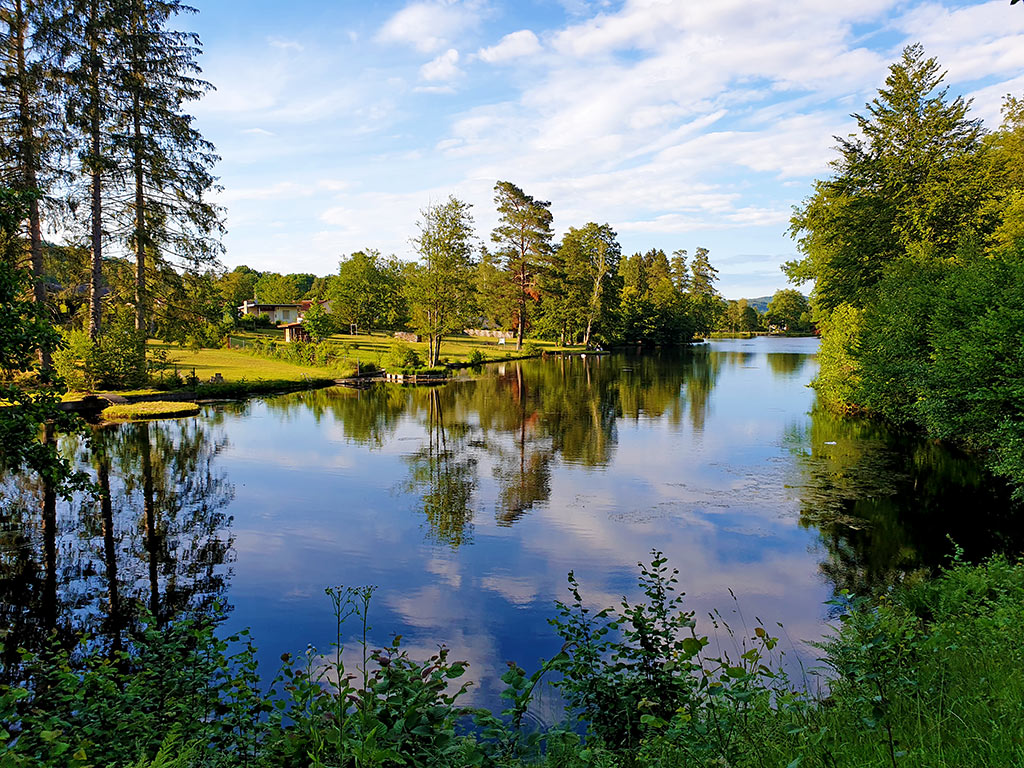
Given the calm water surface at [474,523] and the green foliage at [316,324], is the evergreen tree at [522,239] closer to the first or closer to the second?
the green foliage at [316,324]

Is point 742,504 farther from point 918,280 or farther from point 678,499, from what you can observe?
point 918,280

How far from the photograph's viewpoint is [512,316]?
84000 millimetres

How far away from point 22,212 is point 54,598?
19.1 ft

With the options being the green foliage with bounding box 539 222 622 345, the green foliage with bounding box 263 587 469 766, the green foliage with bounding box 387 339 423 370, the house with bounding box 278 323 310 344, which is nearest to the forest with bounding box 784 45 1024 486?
the green foliage with bounding box 263 587 469 766

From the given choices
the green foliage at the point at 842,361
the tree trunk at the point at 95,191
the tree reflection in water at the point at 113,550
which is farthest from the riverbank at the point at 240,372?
the green foliage at the point at 842,361

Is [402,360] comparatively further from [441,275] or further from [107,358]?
[107,358]

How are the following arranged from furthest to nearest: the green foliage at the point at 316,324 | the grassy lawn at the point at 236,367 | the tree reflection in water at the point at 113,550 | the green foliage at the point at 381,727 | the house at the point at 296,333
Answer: the house at the point at 296,333, the green foliage at the point at 316,324, the grassy lawn at the point at 236,367, the tree reflection in water at the point at 113,550, the green foliage at the point at 381,727

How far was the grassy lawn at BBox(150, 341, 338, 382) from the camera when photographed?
3900cm

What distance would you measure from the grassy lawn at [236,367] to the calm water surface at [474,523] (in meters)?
12.9

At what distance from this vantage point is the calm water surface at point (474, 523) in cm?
952

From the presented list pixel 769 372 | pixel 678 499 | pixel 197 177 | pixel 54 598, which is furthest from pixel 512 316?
pixel 54 598

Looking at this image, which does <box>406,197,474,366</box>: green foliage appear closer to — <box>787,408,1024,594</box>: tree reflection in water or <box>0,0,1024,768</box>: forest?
<box>0,0,1024,768</box>: forest

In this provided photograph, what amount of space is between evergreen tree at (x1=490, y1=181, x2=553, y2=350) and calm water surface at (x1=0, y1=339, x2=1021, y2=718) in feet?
160

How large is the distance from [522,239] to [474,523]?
205ft
